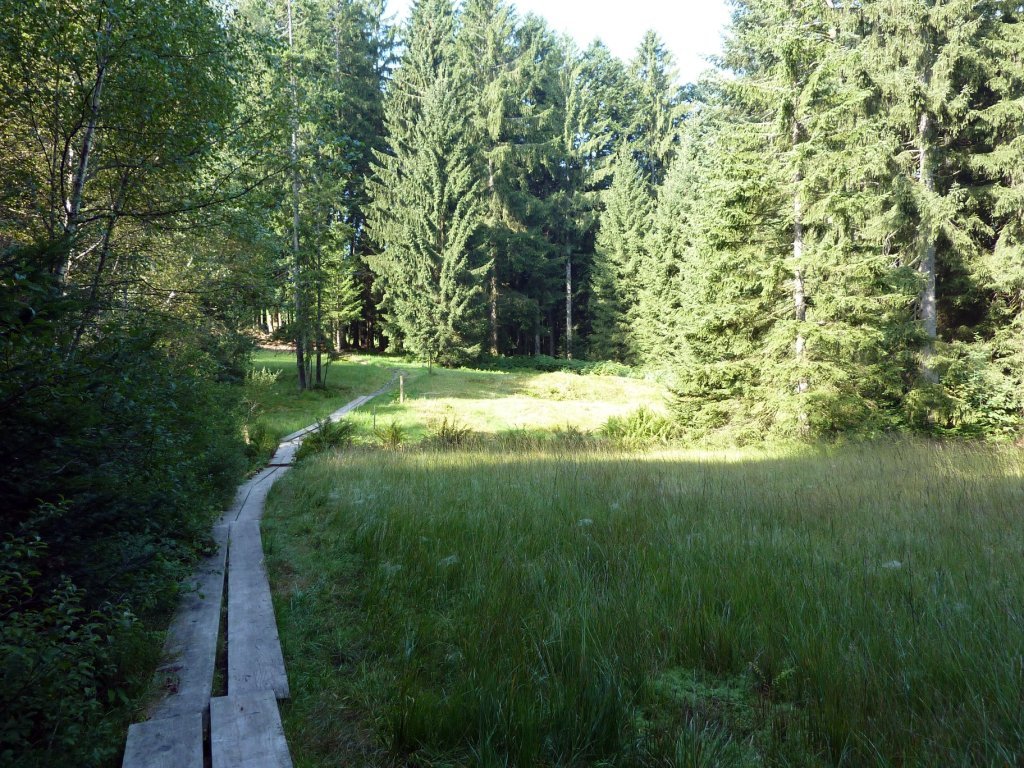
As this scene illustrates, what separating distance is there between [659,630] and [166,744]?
227cm

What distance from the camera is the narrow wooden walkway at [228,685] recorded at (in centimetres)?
A: 210

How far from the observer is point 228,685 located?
2627 mm

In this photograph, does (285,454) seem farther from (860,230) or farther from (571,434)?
(860,230)

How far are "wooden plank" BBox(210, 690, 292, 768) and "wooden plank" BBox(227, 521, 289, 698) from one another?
0.14 m

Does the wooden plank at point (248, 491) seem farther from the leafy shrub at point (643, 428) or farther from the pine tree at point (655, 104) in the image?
the pine tree at point (655, 104)

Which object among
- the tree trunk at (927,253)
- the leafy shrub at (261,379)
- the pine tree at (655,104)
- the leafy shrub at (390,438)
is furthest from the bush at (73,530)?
the pine tree at (655,104)


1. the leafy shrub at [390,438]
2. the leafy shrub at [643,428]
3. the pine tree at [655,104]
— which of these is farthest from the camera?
the pine tree at [655,104]

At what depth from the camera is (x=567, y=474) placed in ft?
23.7

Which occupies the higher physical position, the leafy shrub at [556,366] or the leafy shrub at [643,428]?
the leafy shrub at [556,366]

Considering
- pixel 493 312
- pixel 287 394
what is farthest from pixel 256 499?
pixel 493 312

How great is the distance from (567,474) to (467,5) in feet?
151

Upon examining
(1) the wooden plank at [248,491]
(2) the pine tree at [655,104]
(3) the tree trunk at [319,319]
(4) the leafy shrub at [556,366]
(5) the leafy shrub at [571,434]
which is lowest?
(5) the leafy shrub at [571,434]

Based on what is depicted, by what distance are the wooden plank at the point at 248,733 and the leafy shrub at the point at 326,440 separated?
913 cm

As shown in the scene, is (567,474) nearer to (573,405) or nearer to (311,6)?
(573,405)
